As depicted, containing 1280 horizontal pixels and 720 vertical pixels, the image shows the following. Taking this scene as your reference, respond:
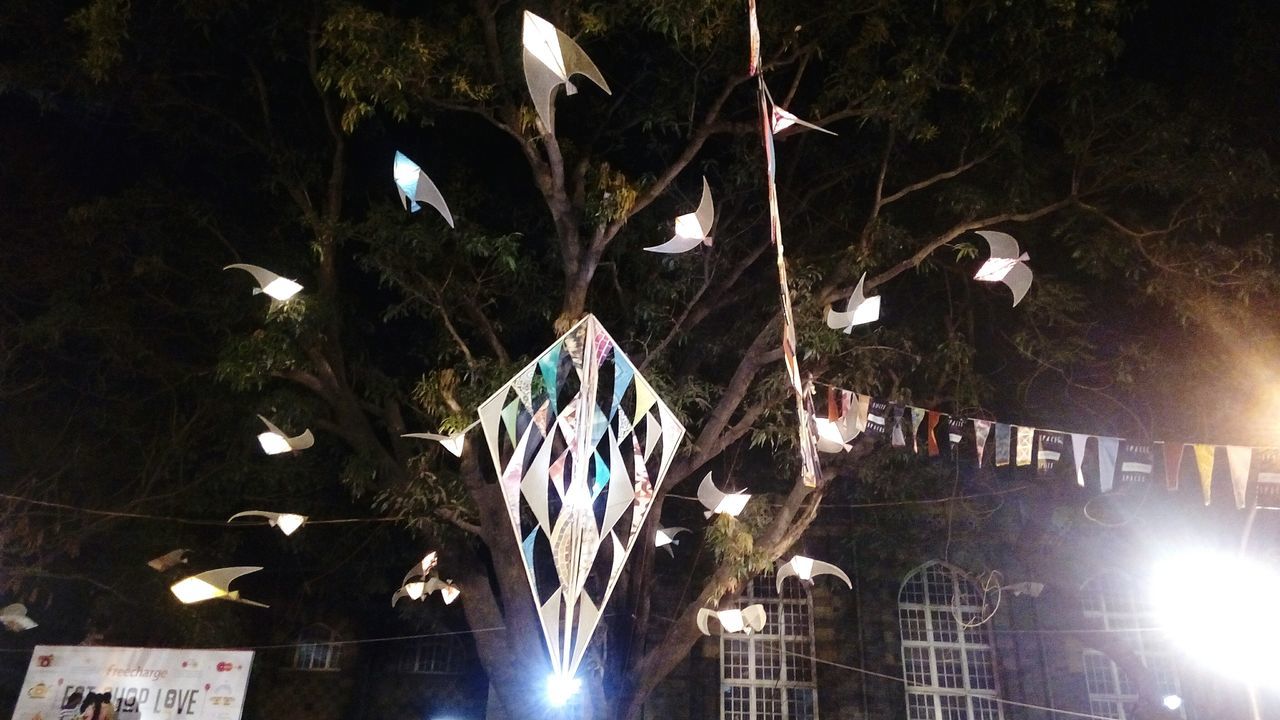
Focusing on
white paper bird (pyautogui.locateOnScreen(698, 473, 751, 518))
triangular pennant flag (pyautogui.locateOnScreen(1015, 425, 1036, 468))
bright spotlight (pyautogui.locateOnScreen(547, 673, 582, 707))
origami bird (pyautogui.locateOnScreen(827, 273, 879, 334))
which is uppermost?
origami bird (pyautogui.locateOnScreen(827, 273, 879, 334))

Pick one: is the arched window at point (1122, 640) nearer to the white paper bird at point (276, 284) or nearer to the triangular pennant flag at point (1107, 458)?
the triangular pennant flag at point (1107, 458)

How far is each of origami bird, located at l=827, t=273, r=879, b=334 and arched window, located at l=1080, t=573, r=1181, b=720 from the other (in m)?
7.54

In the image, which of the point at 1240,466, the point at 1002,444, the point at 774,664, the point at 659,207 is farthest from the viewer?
the point at 774,664

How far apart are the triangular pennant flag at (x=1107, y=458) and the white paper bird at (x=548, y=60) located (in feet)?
15.2

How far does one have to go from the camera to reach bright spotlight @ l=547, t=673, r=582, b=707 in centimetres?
498

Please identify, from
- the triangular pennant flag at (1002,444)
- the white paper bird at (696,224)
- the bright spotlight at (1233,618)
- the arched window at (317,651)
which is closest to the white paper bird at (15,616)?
the arched window at (317,651)

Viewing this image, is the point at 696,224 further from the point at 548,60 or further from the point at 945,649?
the point at 945,649

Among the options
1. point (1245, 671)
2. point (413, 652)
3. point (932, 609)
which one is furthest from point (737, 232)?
point (413, 652)

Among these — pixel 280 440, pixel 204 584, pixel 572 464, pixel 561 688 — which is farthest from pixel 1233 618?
pixel 204 584

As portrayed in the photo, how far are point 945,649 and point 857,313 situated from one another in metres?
7.16

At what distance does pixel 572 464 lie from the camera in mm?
4906

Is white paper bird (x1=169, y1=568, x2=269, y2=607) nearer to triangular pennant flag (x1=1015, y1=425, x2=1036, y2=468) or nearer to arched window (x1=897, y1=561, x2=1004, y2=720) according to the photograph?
triangular pennant flag (x1=1015, y1=425, x2=1036, y2=468)

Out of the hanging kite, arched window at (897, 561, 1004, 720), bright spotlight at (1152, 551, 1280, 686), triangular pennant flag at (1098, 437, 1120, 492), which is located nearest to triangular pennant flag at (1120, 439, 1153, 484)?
triangular pennant flag at (1098, 437, 1120, 492)

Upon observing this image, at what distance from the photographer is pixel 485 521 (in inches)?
235
